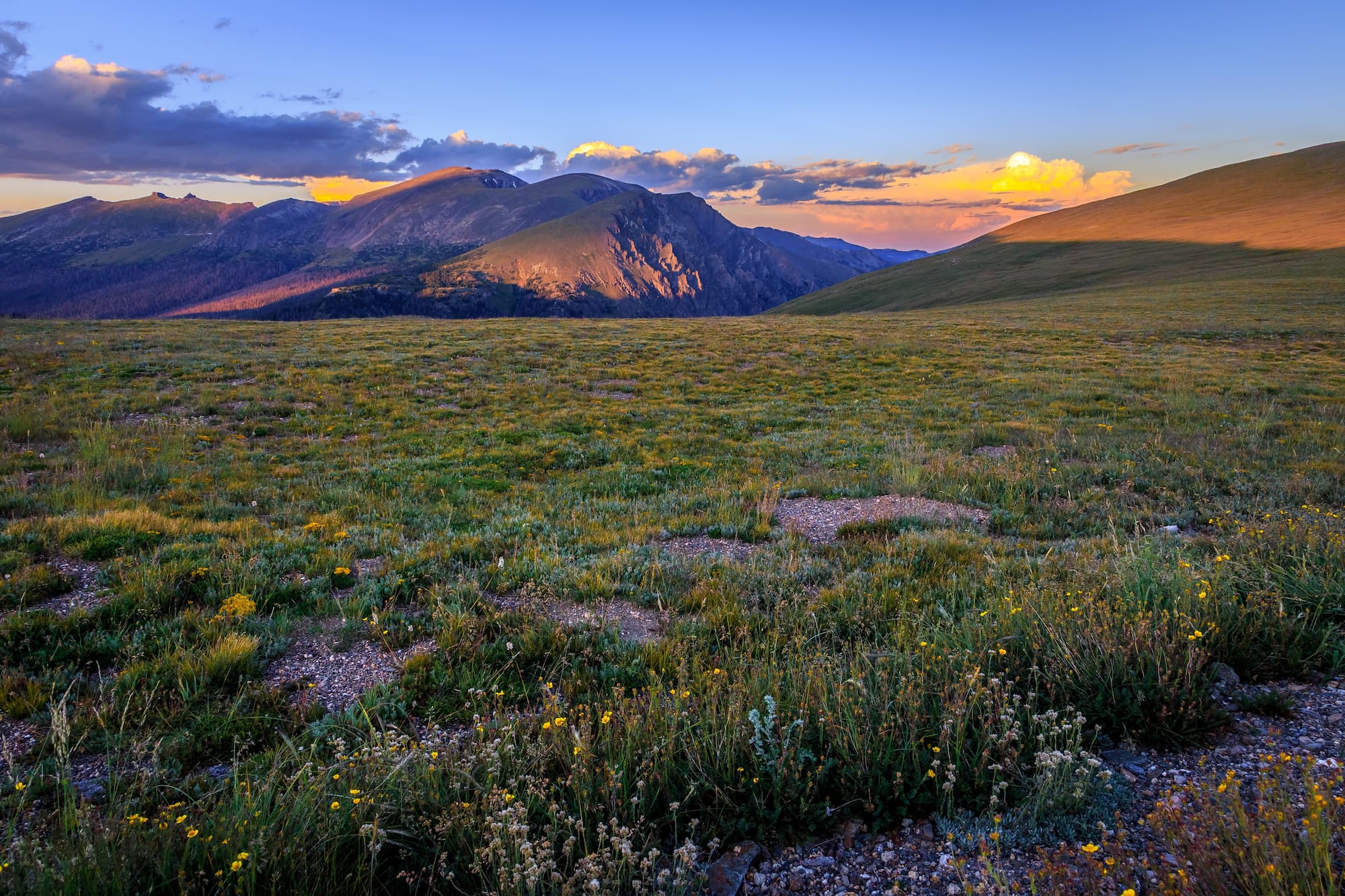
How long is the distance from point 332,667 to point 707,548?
4821mm

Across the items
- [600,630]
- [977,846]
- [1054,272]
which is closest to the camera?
[977,846]

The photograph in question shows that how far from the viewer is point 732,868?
3.37m

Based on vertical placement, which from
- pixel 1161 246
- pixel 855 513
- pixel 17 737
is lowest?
pixel 855 513

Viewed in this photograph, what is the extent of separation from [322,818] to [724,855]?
211 centimetres

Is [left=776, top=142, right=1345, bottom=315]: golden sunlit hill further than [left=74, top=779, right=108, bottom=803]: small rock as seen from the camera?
Yes

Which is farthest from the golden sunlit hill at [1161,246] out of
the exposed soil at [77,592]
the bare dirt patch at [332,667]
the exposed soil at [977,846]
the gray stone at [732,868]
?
the exposed soil at [77,592]

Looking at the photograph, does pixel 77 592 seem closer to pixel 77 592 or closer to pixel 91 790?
pixel 77 592

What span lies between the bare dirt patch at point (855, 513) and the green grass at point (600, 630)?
1.17 feet

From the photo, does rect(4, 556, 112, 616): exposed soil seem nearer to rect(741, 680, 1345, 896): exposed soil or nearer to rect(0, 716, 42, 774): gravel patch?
rect(0, 716, 42, 774): gravel patch

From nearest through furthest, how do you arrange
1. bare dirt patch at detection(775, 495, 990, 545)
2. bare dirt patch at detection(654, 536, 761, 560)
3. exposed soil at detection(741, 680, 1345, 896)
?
1. exposed soil at detection(741, 680, 1345, 896)
2. bare dirt patch at detection(654, 536, 761, 560)
3. bare dirt patch at detection(775, 495, 990, 545)

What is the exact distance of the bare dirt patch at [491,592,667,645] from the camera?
20.6 ft

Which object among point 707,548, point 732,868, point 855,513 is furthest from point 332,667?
point 855,513

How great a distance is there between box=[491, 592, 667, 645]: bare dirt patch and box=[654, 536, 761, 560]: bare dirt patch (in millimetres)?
1531

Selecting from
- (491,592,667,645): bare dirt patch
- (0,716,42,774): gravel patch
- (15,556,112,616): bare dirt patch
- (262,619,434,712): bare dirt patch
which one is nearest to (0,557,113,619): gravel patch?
(15,556,112,616): bare dirt patch
